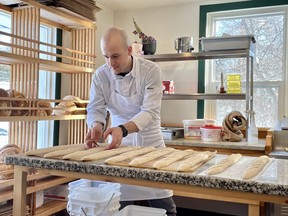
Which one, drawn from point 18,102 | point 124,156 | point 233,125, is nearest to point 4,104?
point 18,102

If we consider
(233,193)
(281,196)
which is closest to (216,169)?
(233,193)

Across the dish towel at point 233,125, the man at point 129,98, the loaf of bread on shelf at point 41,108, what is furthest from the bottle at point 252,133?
the loaf of bread on shelf at point 41,108

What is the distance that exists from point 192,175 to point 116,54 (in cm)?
93

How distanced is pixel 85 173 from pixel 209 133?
76.1 inches

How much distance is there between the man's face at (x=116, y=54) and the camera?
5.60ft

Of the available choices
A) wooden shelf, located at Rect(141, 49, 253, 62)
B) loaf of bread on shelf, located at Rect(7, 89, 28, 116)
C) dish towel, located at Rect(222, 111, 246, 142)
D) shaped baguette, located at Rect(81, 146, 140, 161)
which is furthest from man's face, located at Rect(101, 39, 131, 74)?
dish towel, located at Rect(222, 111, 246, 142)

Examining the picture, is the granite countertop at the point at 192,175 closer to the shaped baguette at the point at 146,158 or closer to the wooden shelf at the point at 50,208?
the shaped baguette at the point at 146,158

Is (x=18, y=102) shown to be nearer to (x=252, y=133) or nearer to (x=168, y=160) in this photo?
(x=168, y=160)

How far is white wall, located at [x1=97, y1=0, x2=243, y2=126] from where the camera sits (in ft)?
11.2

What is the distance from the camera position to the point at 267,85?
124 inches

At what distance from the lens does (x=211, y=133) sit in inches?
115

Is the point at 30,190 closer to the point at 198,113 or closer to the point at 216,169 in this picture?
the point at 216,169

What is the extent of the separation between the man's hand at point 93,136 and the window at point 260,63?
1921 millimetres

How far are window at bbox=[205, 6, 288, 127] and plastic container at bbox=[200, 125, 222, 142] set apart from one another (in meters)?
0.42
